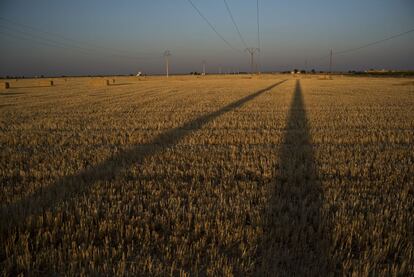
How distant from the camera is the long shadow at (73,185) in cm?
339

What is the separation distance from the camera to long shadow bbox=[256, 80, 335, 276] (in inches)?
101

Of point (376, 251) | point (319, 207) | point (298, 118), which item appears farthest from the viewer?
point (298, 118)

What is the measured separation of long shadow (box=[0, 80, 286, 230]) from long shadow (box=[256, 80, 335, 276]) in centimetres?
260

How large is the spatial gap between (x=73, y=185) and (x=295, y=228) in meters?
3.24

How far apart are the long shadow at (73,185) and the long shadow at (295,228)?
2600 mm

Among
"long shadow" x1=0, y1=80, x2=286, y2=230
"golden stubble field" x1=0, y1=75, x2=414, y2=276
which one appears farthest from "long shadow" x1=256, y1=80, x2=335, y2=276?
"long shadow" x1=0, y1=80, x2=286, y2=230

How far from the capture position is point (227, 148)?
676cm

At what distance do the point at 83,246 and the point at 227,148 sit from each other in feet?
14.4

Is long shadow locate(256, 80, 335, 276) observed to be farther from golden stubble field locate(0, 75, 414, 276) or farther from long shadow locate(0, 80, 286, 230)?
long shadow locate(0, 80, 286, 230)

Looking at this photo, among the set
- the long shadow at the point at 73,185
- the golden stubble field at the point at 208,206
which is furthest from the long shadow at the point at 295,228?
the long shadow at the point at 73,185

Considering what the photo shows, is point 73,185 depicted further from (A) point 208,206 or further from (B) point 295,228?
(B) point 295,228

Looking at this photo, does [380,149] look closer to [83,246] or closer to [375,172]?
[375,172]

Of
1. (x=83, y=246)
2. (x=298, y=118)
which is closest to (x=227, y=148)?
(x=83, y=246)

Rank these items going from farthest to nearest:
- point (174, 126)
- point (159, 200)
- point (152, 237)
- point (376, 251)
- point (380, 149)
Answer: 1. point (174, 126)
2. point (380, 149)
3. point (159, 200)
4. point (152, 237)
5. point (376, 251)
